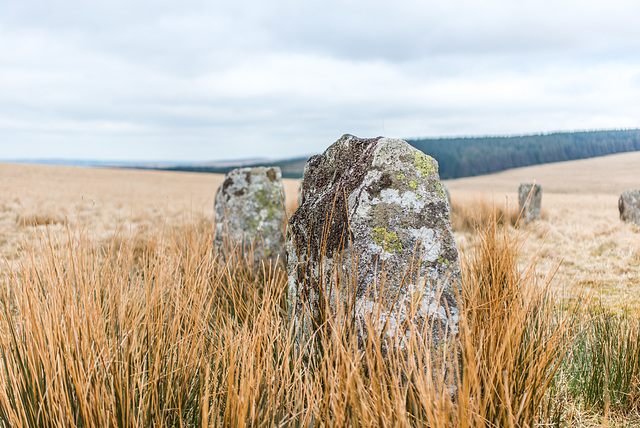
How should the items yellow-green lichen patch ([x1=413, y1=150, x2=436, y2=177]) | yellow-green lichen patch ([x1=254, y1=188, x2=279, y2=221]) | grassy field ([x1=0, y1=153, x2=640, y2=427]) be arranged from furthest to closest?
yellow-green lichen patch ([x1=254, y1=188, x2=279, y2=221]) < yellow-green lichen patch ([x1=413, y1=150, x2=436, y2=177]) < grassy field ([x1=0, y1=153, x2=640, y2=427])

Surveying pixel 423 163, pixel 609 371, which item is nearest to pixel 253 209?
pixel 423 163

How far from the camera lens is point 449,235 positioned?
5.86ft

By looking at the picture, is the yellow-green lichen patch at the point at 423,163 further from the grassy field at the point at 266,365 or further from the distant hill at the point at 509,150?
the distant hill at the point at 509,150

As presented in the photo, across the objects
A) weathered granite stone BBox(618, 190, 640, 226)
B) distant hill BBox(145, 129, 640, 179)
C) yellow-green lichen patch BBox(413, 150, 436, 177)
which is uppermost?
distant hill BBox(145, 129, 640, 179)

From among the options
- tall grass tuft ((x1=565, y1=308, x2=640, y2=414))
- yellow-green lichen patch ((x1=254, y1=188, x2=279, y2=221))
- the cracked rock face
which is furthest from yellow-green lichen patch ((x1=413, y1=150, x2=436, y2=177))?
yellow-green lichen patch ((x1=254, y1=188, x2=279, y2=221))

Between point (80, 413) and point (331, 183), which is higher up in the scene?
point (331, 183)

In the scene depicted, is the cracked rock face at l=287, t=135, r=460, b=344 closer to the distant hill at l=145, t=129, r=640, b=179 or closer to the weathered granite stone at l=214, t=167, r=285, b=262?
the weathered granite stone at l=214, t=167, r=285, b=262

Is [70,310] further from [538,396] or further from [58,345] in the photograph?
[538,396]

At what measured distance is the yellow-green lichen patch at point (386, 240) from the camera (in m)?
1.77

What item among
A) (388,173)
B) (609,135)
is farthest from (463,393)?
(609,135)

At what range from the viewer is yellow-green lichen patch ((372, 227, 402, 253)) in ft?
5.81

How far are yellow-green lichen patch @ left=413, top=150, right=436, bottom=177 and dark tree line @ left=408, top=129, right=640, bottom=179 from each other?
44805 millimetres

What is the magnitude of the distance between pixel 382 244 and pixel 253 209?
351 cm

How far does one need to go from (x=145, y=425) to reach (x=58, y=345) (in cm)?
45
